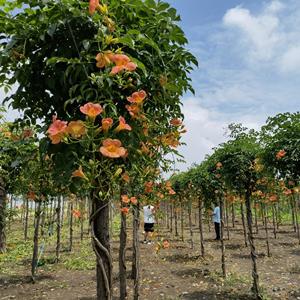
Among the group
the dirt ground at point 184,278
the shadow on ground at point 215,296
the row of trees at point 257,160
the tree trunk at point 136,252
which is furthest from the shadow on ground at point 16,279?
the row of trees at point 257,160

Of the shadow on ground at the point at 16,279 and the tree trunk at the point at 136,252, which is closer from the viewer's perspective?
the tree trunk at the point at 136,252

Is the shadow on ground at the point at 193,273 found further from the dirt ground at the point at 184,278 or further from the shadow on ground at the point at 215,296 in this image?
the shadow on ground at the point at 215,296

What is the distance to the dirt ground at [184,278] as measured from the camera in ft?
22.5

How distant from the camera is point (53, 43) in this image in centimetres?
209

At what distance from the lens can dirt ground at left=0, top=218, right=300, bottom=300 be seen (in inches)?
270

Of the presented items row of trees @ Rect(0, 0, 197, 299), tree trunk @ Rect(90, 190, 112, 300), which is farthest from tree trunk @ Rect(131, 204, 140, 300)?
row of trees @ Rect(0, 0, 197, 299)

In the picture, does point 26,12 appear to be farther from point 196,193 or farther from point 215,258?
point 196,193

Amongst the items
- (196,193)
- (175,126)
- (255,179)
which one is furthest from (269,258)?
(175,126)

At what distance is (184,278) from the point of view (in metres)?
8.02

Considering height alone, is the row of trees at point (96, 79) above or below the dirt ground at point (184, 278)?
above

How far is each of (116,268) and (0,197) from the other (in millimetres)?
4272

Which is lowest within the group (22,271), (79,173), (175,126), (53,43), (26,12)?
(22,271)

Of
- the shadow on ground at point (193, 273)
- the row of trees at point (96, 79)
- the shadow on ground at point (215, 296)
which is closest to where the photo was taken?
the row of trees at point (96, 79)

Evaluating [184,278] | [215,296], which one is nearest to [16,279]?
[184,278]
